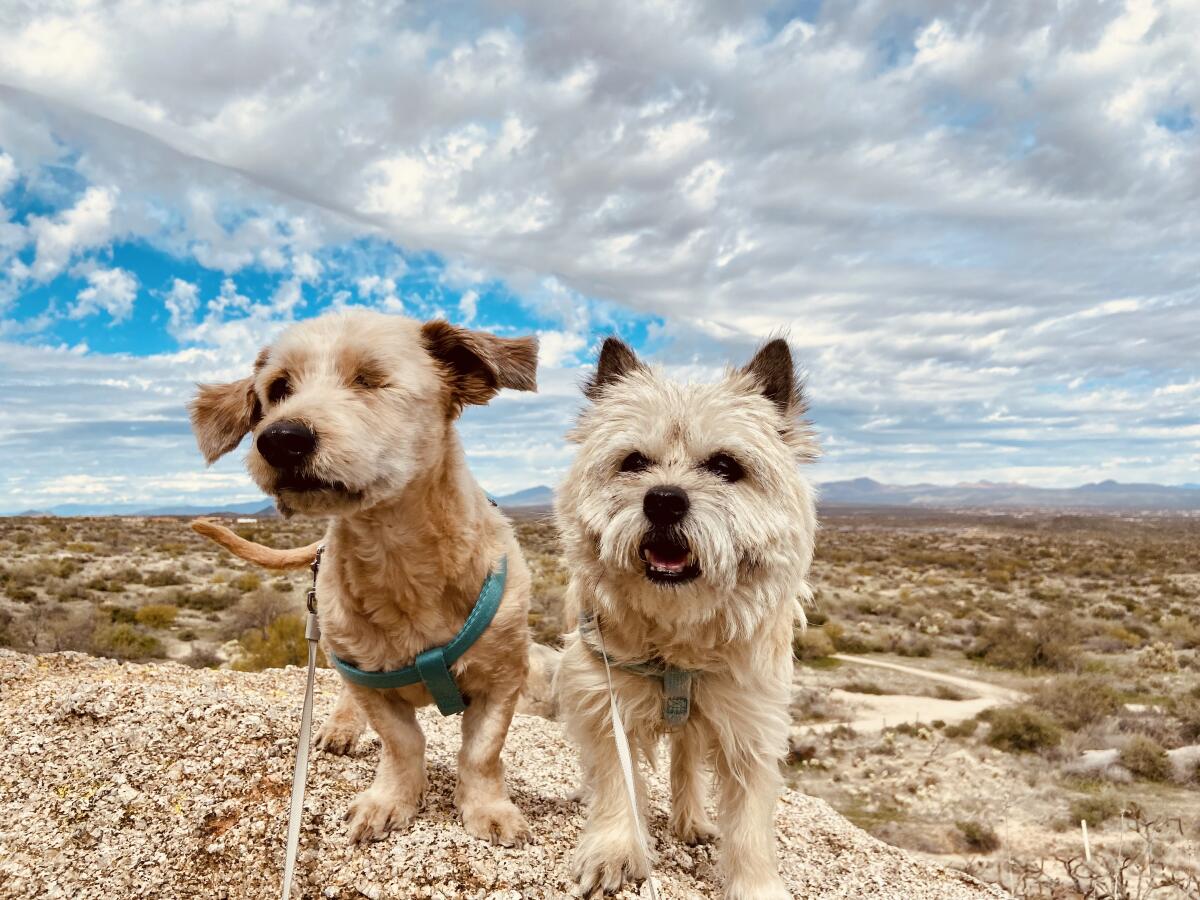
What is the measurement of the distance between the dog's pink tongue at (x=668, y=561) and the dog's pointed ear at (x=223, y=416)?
209 cm

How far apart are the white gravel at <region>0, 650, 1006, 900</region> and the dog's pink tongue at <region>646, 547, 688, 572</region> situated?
1.56m

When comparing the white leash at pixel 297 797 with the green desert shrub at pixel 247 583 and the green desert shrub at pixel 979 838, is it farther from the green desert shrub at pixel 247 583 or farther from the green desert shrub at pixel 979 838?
the green desert shrub at pixel 247 583

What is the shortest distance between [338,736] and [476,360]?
7.91ft

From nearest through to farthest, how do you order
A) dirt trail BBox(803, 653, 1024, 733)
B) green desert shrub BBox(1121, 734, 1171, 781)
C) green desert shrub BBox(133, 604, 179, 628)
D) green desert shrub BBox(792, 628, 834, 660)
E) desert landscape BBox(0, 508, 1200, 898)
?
desert landscape BBox(0, 508, 1200, 898), green desert shrub BBox(1121, 734, 1171, 781), dirt trail BBox(803, 653, 1024, 733), green desert shrub BBox(133, 604, 179, 628), green desert shrub BBox(792, 628, 834, 660)

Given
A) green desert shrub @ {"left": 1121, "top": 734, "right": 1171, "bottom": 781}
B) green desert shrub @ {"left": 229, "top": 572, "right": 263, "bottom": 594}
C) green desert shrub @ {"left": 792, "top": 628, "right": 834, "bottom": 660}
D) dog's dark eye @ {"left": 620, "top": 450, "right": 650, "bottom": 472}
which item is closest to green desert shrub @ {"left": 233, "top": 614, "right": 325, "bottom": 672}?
green desert shrub @ {"left": 229, "top": 572, "right": 263, "bottom": 594}

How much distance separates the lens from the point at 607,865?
353 centimetres

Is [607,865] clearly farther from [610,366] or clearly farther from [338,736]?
[610,366]

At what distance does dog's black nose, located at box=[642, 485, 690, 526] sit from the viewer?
10.2 feet

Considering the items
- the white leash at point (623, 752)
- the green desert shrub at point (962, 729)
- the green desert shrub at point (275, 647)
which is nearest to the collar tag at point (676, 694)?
the white leash at point (623, 752)

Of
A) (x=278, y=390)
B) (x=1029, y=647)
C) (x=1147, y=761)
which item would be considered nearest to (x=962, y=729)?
(x=1147, y=761)

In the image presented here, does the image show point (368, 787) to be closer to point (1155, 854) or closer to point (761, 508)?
point (761, 508)

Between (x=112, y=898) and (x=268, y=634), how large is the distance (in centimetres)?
1289

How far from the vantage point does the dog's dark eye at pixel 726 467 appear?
135 inches

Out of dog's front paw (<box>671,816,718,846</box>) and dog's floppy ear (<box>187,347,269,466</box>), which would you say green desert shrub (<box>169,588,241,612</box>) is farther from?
dog's front paw (<box>671,816,718,846</box>)
